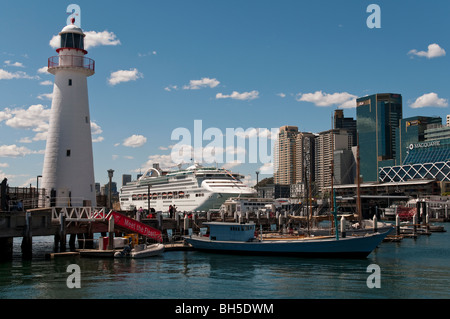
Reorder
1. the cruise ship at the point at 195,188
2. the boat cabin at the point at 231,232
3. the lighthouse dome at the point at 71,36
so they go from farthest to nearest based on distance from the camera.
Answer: the cruise ship at the point at 195,188
the boat cabin at the point at 231,232
the lighthouse dome at the point at 71,36

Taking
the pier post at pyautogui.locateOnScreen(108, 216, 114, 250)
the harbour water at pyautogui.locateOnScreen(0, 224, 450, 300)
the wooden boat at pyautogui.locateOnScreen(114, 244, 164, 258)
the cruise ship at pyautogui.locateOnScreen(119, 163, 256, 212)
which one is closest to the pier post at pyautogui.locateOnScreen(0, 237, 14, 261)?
the harbour water at pyautogui.locateOnScreen(0, 224, 450, 300)

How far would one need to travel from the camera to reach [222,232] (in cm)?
4250

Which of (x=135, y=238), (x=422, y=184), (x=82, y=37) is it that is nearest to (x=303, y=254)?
(x=135, y=238)

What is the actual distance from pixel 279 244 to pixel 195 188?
70.9 m

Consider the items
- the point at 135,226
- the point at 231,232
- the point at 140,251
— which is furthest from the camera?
Result: the point at 231,232

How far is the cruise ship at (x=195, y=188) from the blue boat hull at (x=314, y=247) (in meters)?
62.4

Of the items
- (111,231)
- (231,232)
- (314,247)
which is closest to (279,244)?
(314,247)

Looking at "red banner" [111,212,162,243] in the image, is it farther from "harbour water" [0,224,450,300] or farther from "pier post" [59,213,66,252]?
"pier post" [59,213,66,252]

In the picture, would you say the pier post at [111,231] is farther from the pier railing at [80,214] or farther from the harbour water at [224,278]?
the harbour water at [224,278]

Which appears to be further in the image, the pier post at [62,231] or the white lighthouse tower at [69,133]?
the white lighthouse tower at [69,133]

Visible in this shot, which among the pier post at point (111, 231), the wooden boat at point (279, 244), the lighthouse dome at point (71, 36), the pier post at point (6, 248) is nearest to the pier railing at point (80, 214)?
the pier post at point (111, 231)

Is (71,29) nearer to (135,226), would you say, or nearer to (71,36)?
(71,36)

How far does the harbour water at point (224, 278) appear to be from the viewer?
22.9 meters

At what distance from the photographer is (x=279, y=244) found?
39375mm
